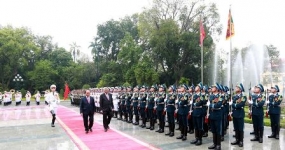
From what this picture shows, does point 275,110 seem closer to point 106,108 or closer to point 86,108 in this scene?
point 106,108

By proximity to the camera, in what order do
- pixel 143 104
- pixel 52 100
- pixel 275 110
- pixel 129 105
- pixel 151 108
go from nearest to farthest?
pixel 275 110, pixel 151 108, pixel 143 104, pixel 52 100, pixel 129 105

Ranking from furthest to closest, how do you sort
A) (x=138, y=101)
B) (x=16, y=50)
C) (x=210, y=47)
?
(x=16, y=50) < (x=210, y=47) < (x=138, y=101)

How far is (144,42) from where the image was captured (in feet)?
138

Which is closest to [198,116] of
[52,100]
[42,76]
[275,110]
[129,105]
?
[275,110]

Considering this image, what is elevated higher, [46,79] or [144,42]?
[144,42]

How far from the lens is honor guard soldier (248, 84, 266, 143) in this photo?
8719mm

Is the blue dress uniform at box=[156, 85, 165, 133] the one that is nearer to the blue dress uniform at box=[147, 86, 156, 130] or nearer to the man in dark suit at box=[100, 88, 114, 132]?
the blue dress uniform at box=[147, 86, 156, 130]

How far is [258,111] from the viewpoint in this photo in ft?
28.9

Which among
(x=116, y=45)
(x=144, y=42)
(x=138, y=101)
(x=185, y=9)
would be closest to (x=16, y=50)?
(x=116, y=45)

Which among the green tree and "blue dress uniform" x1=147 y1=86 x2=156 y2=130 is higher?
the green tree

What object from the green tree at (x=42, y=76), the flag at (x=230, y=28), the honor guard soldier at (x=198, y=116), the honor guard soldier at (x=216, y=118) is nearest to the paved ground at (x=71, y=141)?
the honor guard soldier at (x=198, y=116)

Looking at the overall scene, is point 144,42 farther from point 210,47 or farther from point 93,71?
point 93,71

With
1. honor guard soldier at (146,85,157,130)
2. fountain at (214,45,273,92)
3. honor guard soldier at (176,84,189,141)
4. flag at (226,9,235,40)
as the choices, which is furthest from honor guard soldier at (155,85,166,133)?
fountain at (214,45,273,92)

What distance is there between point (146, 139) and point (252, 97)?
357 centimetres
